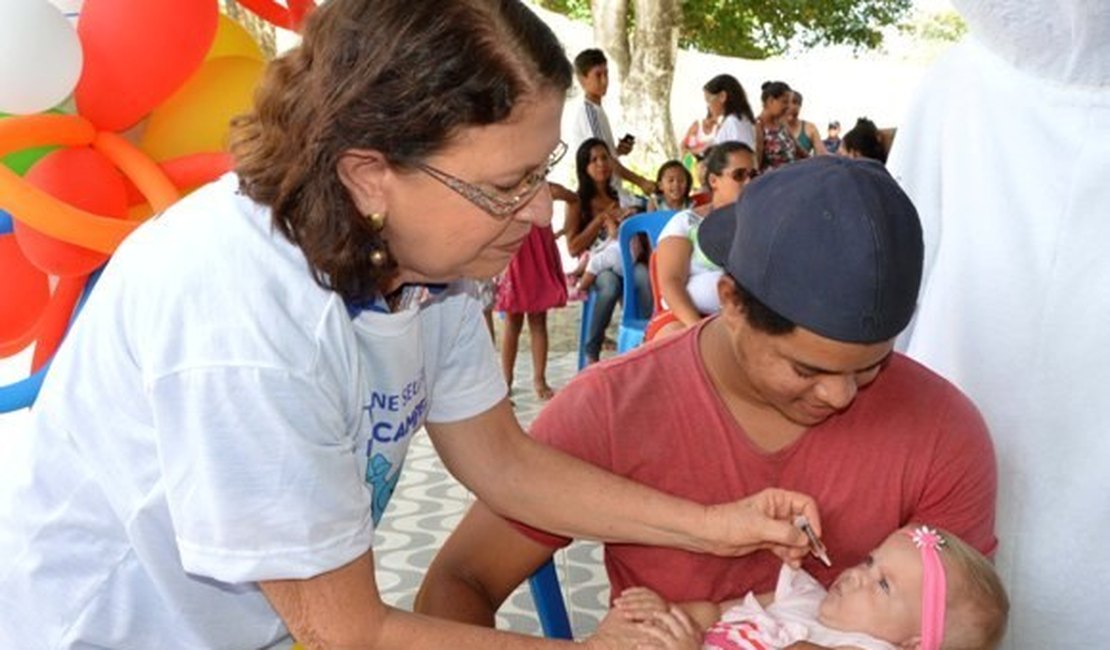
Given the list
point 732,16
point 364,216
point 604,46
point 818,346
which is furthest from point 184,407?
point 732,16

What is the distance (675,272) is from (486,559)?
9.70 ft

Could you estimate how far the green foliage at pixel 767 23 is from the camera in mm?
19906

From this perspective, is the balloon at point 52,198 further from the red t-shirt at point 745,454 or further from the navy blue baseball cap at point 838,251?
the navy blue baseball cap at point 838,251

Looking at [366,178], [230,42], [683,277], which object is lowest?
[683,277]

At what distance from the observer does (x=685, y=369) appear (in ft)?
5.83

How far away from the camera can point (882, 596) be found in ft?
5.46

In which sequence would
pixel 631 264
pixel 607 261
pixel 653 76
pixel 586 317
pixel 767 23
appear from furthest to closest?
pixel 767 23, pixel 653 76, pixel 586 317, pixel 607 261, pixel 631 264

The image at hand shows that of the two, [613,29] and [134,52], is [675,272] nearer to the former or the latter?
[134,52]

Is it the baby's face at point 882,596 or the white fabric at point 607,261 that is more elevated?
the baby's face at point 882,596

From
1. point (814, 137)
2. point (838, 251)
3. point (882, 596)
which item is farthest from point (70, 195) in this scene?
point (814, 137)

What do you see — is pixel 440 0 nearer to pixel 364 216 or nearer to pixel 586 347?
pixel 364 216

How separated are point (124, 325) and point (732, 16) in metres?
20.2

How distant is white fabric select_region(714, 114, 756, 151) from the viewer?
8.66 m

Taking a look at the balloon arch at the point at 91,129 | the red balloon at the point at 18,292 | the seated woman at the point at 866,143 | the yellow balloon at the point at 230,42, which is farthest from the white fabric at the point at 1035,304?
the seated woman at the point at 866,143
